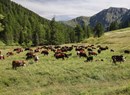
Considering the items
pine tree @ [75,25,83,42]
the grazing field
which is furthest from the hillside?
the grazing field

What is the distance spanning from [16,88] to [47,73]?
4.05 metres

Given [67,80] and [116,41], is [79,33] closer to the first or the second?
[116,41]

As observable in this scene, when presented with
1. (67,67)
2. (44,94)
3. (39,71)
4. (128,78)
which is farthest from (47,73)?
(128,78)

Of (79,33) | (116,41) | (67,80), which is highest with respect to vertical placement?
(79,33)

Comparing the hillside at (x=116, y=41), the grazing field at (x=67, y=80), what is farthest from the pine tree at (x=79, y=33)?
the grazing field at (x=67, y=80)

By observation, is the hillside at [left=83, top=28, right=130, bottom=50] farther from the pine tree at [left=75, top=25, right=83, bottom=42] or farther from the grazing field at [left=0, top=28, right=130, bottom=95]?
the grazing field at [left=0, top=28, right=130, bottom=95]

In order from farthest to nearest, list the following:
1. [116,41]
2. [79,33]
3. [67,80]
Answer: [79,33]
[116,41]
[67,80]

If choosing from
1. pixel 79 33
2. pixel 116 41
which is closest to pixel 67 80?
pixel 116 41

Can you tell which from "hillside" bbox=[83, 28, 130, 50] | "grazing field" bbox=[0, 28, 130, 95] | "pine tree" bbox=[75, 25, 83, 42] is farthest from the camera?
"pine tree" bbox=[75, 25, 83, 42]

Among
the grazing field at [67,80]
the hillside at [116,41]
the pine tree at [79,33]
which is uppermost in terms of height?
the pine tree at [79,33]

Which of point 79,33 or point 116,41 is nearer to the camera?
point 116,41

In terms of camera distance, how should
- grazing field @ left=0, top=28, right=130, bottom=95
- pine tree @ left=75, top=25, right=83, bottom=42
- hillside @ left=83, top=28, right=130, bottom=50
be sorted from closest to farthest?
grazing field @ left=0, top=28, right=130, bottom=95, hillside @ left=83, top=28, right=130, bottom=50, pine tree @ left=75, top=25, right=83, bottom=42

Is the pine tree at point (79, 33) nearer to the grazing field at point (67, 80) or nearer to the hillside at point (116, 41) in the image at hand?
the hillside at point (116, 41)

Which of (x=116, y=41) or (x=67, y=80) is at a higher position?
(x=116, y=41)
